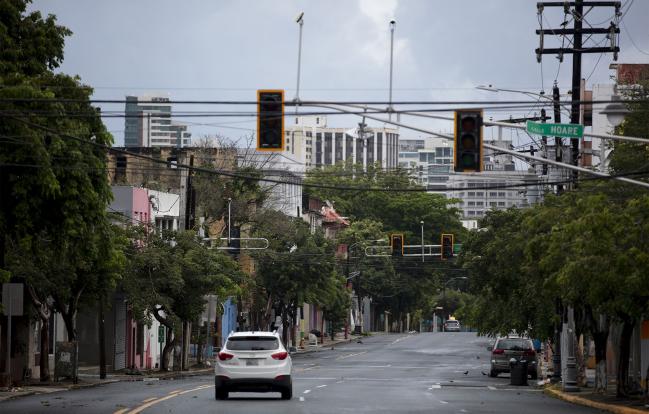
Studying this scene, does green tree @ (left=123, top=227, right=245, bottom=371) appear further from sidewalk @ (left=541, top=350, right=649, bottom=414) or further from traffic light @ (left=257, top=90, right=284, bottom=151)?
traffic light @ (left=257, top=90, right=284, bottom=151)

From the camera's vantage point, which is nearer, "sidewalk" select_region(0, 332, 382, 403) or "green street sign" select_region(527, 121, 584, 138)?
"green street sign" select_region(527, 121, 584, 138)

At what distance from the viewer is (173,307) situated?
58.2 metres

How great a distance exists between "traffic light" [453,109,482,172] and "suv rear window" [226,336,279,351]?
9.42m

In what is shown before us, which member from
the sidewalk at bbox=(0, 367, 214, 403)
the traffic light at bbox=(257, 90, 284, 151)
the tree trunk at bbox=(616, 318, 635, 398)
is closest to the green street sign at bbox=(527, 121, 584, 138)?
the traffic light at bbox=(257, 90, 284, 151)

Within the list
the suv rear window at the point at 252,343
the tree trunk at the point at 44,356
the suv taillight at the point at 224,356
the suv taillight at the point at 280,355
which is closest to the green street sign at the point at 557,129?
the suv taillight at the point at 280,355

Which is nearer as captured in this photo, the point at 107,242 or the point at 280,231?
the point at 107,242

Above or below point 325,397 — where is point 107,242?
above

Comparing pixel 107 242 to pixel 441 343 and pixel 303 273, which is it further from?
pixel 441 343

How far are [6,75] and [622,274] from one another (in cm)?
1520

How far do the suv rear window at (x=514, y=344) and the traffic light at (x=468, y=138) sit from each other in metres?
32.6

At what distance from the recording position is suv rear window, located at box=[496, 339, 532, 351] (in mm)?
57250

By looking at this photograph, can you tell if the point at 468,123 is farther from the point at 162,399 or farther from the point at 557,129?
the point at 162,399

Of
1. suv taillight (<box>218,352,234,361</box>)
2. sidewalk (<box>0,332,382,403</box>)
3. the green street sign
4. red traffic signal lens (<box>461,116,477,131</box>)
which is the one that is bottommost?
sidewalk (<box>0,332,382,403</box>)

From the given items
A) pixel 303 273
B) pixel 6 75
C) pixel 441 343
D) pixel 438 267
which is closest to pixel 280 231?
pixel 303 273
